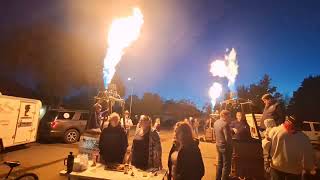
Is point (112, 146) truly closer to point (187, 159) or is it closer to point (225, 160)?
point (187, 159)

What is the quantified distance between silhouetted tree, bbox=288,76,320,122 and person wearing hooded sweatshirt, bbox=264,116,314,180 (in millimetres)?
47285

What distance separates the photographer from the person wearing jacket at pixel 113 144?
7.00 m

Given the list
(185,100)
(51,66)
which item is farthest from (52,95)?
(185,100)

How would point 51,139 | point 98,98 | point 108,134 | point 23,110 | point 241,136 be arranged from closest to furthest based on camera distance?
point 108,134 < point 241,136 < point 98,98 < point 23,110 < point 51,139

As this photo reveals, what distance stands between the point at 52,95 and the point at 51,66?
3517mm

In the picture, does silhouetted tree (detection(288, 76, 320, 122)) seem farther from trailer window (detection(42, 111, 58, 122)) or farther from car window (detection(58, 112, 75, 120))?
trailer window (detection(42, 111, 58, 122))

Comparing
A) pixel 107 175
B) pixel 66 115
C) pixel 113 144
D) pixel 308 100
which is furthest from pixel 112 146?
pixel 308 100

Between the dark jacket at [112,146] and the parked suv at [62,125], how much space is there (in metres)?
11.7

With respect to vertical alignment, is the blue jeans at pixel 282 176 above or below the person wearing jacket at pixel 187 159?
below

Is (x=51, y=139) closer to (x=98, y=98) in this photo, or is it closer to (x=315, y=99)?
(x=98, y=98)

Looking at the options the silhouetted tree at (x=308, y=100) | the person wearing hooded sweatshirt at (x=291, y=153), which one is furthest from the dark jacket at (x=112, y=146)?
the silhouetted tree at (x=308, y=100)

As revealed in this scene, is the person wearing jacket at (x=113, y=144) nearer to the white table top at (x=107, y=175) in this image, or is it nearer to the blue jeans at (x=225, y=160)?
the white table top at (x=107, y=175)

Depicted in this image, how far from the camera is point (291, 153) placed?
228 inches

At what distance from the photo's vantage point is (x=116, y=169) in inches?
234
